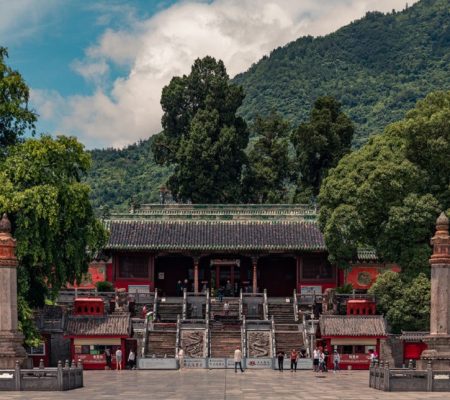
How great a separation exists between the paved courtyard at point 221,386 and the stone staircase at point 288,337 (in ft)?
Result: 16.1

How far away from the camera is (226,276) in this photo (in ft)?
221

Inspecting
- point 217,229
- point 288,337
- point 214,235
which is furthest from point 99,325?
point 217,229

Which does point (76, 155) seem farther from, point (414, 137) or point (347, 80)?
point (347, 80)

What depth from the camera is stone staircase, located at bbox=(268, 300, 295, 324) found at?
2198 inches

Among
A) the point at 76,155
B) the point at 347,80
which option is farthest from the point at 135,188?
the point at 76,155

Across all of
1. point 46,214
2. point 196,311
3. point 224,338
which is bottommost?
point 224,338

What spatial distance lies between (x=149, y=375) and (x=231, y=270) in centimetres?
2412

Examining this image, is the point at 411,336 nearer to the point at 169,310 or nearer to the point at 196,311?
the point at 196,311

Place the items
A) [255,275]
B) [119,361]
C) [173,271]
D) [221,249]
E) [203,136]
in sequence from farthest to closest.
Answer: [203,136]
[173,271]
[221,249]
[255,275]
[119,361]

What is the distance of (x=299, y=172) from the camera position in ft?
257

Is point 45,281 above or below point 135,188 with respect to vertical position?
below

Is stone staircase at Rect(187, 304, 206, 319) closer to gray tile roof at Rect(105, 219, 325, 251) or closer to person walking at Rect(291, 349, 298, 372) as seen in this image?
gray tile roof at Rect(105, 219, 325, 251)

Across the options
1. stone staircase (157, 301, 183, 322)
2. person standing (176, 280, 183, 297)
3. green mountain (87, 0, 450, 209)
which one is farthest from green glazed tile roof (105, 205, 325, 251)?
green mountain (87, 0, 450, 209)

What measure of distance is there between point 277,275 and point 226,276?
3.42m
